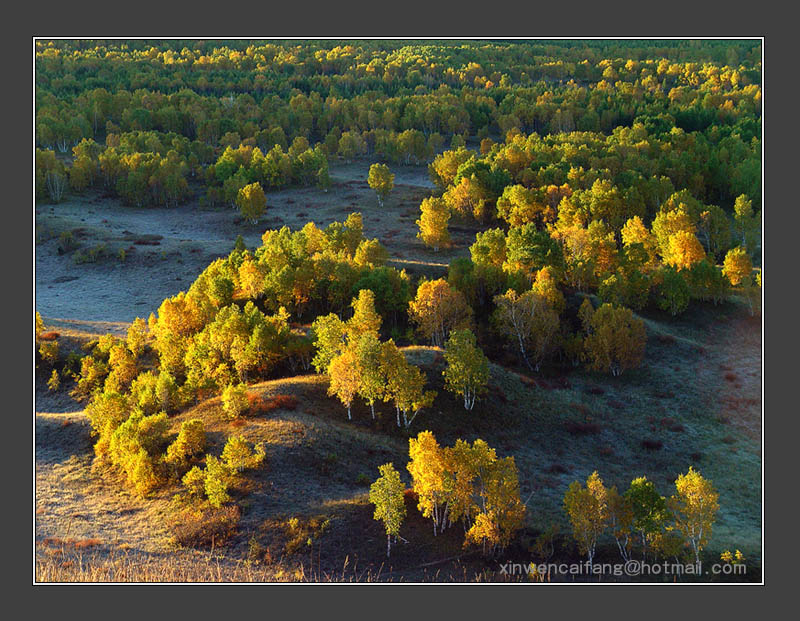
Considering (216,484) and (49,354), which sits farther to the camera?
(49,354)

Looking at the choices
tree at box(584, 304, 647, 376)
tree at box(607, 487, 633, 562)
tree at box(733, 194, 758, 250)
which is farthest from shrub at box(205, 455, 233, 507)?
tree at box(733, 194, 758, 250)

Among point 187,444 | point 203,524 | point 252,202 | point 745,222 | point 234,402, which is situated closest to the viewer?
point 203,524

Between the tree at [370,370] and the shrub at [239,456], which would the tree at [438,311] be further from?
the shrub at [239,456]

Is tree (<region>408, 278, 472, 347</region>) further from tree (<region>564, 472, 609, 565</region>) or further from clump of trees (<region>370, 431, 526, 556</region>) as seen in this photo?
tree (<region>564, 472, 609, 565</region>)

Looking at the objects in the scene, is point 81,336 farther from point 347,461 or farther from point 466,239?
point 466,239

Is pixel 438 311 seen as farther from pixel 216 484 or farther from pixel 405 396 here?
pixel 216 484

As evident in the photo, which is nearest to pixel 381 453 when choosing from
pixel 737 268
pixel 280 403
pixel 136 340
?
pixel 280 403
